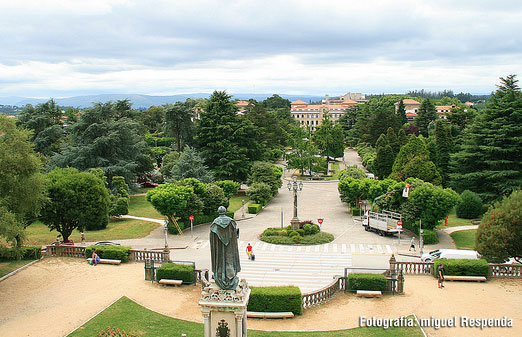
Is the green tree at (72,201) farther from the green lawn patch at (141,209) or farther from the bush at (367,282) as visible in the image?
the bush at (367,282)

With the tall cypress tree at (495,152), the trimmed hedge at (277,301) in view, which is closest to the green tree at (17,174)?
the trimmed hedge at (277,301)

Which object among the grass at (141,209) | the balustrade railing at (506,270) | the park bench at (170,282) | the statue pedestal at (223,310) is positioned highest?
the statue pedestal at (223,310)

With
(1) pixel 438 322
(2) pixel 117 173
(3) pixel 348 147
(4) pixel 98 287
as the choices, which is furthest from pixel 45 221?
(3) pixel 348 147

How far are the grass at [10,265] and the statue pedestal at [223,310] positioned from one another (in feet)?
62.3

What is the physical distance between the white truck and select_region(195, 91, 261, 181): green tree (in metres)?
24.0

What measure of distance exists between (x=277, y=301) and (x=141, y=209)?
3525 centimetres

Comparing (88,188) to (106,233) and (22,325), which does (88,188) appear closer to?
(106,233)

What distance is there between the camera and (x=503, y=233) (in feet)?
87.6

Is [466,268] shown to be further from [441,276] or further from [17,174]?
[17,174]

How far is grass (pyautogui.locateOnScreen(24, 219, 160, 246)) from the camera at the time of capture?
3994 cm

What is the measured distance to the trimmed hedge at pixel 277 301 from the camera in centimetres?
2258

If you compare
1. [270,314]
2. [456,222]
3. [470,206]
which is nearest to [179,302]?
[270,314]

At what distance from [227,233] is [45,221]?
1019 inches

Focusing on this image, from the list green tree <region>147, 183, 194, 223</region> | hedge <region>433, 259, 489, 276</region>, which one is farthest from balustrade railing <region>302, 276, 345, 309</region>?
green tree <region>147, 183, 194, 223</region>
